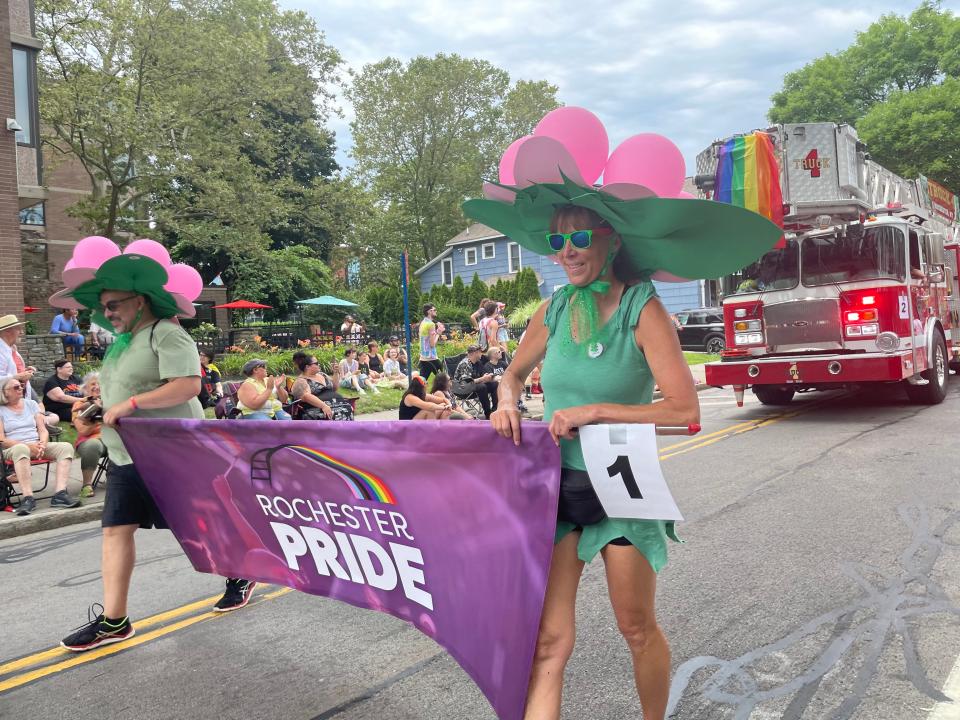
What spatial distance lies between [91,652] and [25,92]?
55.0 ft

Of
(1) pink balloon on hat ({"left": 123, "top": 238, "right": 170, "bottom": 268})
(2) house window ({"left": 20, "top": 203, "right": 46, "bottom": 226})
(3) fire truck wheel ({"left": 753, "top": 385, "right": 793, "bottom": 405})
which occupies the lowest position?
(3) fire truck wheel ({"left": 753, "top": 385, "right": 793, "bottom": 405})

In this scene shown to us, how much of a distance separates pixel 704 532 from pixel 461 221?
4864 centimetres

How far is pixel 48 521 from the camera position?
24.0 ft

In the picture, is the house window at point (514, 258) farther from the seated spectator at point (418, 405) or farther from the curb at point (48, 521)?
the curb at point (48, 521)

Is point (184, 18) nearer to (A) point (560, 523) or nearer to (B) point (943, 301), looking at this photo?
(B) point (943, 301)

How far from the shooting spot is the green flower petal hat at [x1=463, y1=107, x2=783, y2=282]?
2182 mm

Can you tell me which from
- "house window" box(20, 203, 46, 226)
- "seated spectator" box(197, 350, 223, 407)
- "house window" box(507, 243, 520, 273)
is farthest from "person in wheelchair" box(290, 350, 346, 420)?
"house window" box(507, 243, 520, 273)

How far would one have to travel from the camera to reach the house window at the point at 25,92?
16.5 metres

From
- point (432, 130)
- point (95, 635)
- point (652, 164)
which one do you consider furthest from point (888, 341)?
point (432, 130)

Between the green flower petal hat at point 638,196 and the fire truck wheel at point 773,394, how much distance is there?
10.4 meters

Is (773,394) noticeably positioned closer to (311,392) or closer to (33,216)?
(311,392)

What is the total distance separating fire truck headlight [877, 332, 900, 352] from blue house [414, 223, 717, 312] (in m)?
26.0

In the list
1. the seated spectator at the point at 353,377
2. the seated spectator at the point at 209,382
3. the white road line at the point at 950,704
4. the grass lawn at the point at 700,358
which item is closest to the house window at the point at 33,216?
the seated spectator at the point at 353,377

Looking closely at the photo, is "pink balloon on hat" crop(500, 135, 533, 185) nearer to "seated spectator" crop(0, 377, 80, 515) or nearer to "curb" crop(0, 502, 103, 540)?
"curb" crop(0, 502, 103, 540)
